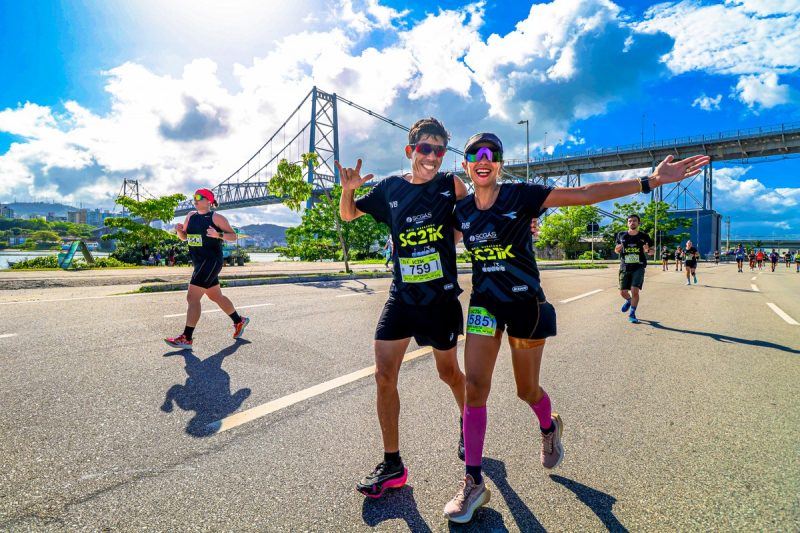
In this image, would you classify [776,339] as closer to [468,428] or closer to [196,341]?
[468,428]

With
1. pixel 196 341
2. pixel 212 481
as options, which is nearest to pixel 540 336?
pixel 212 481

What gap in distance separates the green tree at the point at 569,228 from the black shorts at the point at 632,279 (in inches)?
2261

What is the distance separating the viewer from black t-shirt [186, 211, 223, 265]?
547 cm

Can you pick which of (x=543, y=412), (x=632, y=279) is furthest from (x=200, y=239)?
(x=632, y=279)

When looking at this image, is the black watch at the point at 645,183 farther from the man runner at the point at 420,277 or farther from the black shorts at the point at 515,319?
the man runner at the point at 420,277

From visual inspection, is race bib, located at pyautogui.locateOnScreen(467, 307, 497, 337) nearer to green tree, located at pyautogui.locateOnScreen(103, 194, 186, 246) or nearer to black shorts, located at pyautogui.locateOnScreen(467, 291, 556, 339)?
black shorts, located at pyautogui.locateOnScreen(467, 291, 556, 339)

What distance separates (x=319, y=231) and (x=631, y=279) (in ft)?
105

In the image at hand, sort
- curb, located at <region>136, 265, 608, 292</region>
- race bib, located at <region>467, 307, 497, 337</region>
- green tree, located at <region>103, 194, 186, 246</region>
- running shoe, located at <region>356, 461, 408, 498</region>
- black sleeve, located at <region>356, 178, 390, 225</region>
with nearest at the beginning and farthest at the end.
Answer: running shoe, located at <region>356, 461, 408, 498</region>
race bib, located at <region>467, 307, 497, 337</region>
black sleeve, located at <region>356, 178, 390, 225</region>
curb, located at <region>136, 265, 608, 292</region>
green tree, located at <region>103, 194, 186, 246</region>

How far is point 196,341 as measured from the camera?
5434mm

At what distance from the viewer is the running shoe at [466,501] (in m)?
1.95

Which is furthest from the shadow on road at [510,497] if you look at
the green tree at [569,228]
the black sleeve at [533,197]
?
the green tree at [569,228]

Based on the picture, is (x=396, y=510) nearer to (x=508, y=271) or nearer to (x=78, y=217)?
(x=508, y=271)

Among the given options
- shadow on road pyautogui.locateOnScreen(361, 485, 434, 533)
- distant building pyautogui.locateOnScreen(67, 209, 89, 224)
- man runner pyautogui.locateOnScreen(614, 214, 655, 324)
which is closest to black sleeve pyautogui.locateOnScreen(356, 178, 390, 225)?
shadow on road pyautogui.locateOnScreen(361, 485, 434, 533)

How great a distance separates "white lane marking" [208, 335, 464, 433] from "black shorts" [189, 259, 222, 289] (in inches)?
99.6
